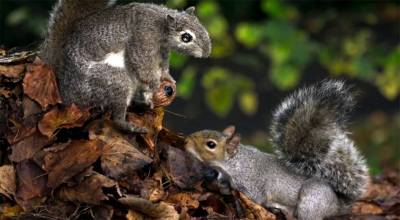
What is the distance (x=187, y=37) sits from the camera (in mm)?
3541

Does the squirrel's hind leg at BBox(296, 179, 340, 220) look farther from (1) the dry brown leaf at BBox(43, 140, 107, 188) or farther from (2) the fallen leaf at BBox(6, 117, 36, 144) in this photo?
(2) the fallen leaf at BBox(6, 117, 36, 144)

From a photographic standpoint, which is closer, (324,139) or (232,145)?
(324,139)

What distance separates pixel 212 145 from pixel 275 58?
10.5 feet

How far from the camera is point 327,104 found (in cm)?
359

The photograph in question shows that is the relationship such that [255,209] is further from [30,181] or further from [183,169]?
[30,181]

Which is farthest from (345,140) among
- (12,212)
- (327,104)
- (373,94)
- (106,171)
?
(373,94)

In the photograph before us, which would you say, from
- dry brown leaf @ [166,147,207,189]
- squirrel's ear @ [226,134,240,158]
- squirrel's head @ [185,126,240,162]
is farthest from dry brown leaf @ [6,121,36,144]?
squirrel's ear @ [226,134,240,158]

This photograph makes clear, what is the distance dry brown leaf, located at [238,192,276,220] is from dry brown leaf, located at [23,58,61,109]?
0.78m

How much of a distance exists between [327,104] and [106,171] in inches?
39.1

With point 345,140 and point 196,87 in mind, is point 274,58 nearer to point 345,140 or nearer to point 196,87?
point 196,87

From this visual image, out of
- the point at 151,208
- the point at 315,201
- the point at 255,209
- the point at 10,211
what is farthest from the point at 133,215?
the point at 315,201

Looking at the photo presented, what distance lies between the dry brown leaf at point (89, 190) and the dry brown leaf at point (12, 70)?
0.50m

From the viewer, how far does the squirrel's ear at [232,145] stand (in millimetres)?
3727

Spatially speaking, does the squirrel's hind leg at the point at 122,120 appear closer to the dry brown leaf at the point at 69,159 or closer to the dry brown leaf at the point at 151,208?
the dry brown leaf at the point at 69,159
